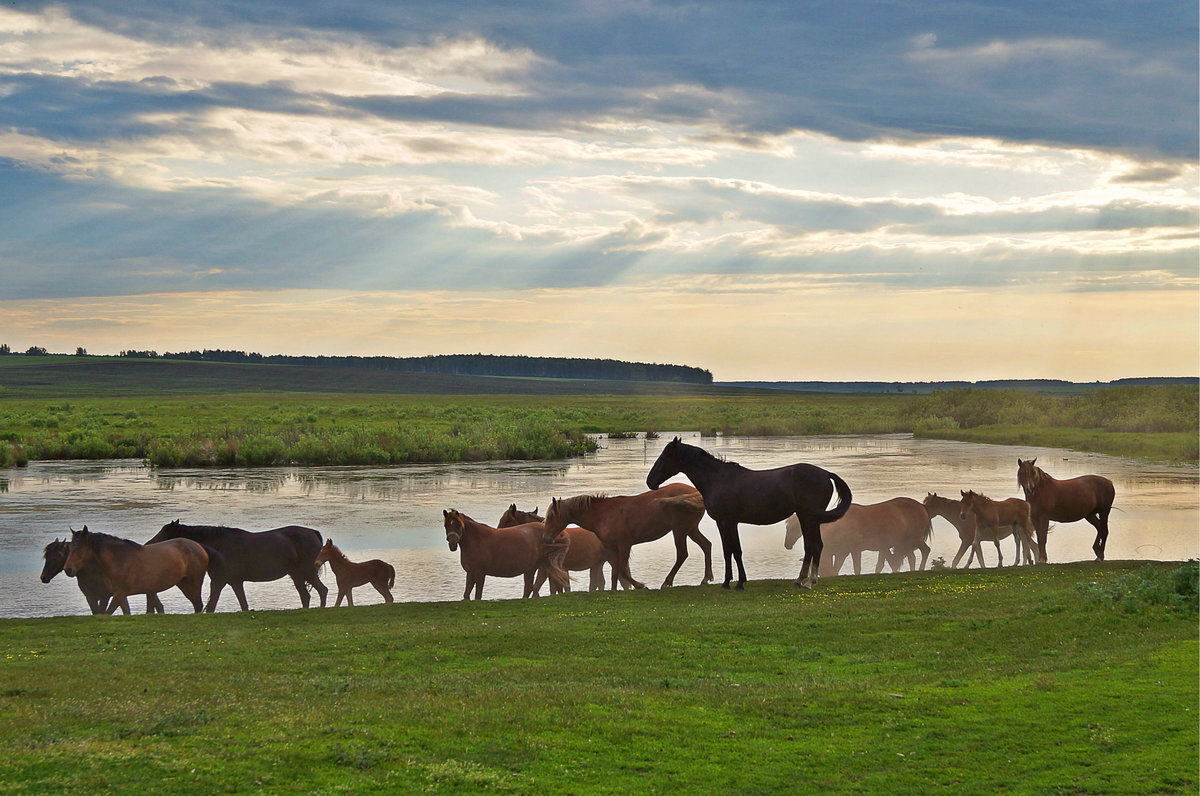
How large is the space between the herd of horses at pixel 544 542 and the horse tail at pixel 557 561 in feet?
0.07

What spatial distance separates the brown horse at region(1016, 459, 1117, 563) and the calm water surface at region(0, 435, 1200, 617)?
7.97 feet

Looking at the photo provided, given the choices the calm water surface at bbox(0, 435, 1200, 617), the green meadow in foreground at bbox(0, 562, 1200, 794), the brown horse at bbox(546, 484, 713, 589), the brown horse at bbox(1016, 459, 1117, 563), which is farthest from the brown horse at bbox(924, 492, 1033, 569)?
the brown horse at bbox(546, 484, 713, 589)

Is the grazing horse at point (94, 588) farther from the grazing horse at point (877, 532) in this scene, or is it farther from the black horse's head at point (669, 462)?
the grazing horse at point (877, 532)

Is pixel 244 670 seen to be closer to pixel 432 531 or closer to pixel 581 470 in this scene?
pixel 432 531

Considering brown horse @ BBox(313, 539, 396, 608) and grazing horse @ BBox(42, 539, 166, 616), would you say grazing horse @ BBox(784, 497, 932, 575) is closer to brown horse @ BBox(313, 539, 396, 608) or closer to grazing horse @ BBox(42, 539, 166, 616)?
brown horse @ BBox(313, 539, 396, 608)

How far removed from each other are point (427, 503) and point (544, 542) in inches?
580

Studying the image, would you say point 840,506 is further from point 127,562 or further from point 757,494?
point 127,562

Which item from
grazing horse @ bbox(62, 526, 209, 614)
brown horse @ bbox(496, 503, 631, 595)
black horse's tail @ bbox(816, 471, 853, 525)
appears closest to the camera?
grazing horse @ bbox(62, 526, 209, 614)

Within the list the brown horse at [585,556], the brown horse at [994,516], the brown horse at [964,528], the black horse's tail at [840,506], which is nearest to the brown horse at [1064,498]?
the brown horse at [994,516]

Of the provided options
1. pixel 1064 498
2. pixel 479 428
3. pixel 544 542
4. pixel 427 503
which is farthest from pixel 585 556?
pixel 479 428

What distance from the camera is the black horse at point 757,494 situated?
14.8 metres

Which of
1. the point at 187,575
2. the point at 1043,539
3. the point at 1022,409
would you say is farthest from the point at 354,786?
the point at 1022,409

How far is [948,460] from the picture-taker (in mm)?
47094

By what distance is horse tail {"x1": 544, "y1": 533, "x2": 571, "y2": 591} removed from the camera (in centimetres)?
1620
